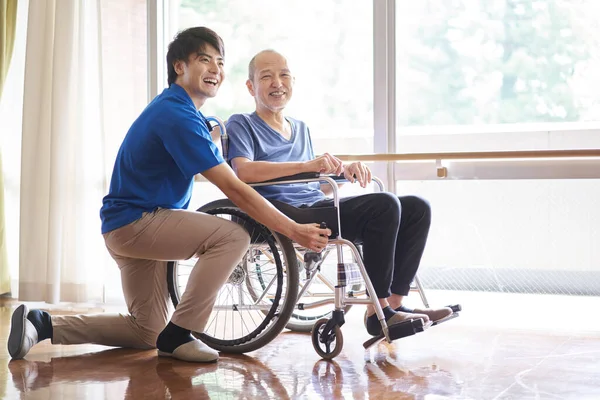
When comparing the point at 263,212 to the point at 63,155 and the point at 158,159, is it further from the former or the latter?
the point at 63,155

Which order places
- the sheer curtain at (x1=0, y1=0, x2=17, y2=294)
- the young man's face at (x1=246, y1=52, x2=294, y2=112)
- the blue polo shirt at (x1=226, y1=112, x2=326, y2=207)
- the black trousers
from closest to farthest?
the black trousers, the blue polo shirt at (x1=226, y1=112, x2=326, y2=207), the young man's face at (x1=246, y1=52, x2=294, y2=112), the sheer curtain at (x1=0, y1=0, x2=17, y2=294)

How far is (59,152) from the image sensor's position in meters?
3.80

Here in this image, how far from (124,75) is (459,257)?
1.85 metres

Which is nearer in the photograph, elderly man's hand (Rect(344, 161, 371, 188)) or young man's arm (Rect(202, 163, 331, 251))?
young man's arm (Rect(202, 163, 331, 251))

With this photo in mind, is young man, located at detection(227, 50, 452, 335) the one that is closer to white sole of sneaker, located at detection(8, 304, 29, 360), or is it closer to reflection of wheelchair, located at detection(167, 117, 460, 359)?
reflection of wheelchair, located at detection(167, 117, 460, 359)

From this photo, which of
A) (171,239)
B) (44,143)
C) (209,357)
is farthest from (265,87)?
(44,143)

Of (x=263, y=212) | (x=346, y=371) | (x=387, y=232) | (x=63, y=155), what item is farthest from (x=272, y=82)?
(x=63, y=155)

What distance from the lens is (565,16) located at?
133 inches

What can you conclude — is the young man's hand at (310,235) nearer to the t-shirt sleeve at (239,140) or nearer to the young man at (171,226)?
the young man at (171,226)

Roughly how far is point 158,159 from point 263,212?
403 millimetres

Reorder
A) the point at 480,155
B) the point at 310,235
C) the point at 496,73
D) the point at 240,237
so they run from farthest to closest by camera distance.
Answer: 1. the point at 496,73
2. the point at 480,155
3. the point at 240,237
4. the point at 310,235

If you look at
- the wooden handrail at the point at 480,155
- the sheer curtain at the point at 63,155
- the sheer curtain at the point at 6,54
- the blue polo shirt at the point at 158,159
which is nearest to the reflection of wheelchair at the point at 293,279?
the blue polo shirt at the point at 158,159

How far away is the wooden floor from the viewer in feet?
7.14

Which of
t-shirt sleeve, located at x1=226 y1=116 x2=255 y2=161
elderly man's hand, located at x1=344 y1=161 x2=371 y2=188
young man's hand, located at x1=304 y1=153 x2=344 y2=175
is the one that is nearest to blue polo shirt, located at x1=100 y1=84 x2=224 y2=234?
t-shirt sleeve, located at x1=226 y1=116 x2=255 y2=161
